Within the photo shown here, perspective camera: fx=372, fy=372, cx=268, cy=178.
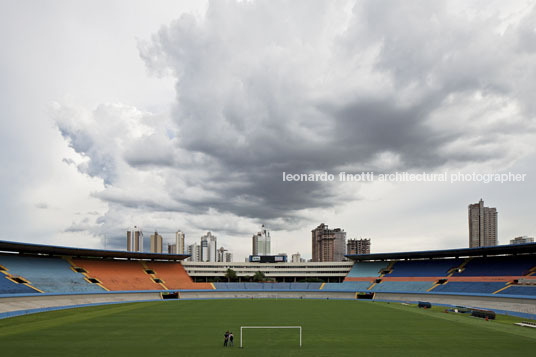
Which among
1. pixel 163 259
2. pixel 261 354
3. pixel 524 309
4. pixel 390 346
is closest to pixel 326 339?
pixel 390 346

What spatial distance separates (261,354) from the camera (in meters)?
25.4

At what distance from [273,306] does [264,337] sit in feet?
115

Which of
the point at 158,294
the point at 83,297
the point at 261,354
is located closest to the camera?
the point at 261,354

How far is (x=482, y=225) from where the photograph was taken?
636 feet

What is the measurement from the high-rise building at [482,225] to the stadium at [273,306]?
4356 inches

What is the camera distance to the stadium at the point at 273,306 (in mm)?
29297

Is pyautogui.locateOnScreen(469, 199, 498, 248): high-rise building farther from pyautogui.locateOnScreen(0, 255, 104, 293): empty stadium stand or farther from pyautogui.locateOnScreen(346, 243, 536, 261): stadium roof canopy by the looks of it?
pyautogui.locateOnScreen(0, 255, 104, 293): empty stadium stand

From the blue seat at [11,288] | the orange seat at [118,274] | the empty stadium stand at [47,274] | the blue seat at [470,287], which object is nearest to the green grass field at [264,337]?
the blue seat at [11,288]

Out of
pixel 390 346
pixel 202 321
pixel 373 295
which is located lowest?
pixel 373 295

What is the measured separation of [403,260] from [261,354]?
85597 mm

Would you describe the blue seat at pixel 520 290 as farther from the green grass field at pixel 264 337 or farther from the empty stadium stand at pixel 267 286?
the empty stadium stand at pixel 267 286

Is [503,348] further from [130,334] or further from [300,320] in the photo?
[130,334]

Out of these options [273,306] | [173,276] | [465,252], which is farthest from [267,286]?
[465,252]

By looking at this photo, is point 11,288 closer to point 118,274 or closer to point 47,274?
point 47,274
